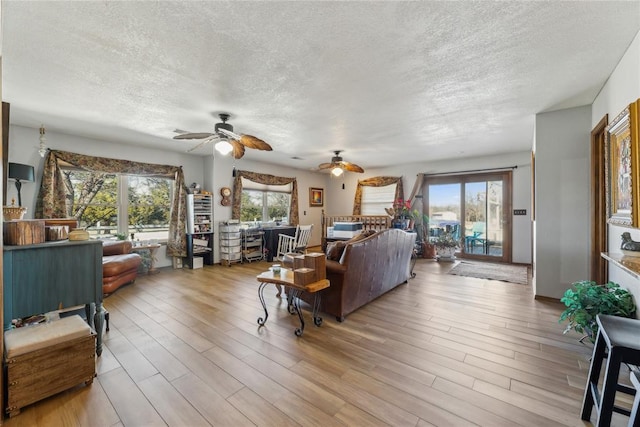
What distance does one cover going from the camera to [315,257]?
8.80 feet

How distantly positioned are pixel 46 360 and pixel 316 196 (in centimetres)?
722

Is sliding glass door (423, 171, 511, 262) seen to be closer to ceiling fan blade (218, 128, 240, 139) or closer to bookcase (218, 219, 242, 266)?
bookcase (218, 219, 242, 266)

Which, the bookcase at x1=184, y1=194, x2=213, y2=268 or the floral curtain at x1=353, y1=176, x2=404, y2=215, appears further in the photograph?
A: the floral curtain at x1=353, y1=176, x2=404, y2=215

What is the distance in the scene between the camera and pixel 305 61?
2248mm

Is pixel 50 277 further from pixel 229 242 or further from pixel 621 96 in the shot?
pixel 621 96

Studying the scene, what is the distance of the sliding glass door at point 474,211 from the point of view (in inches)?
242

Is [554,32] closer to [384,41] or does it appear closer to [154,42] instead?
[384,41]

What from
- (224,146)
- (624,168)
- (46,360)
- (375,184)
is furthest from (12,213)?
(375,184)

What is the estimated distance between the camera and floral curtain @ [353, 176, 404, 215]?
7.38 metres

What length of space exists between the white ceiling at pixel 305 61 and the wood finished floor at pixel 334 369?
2456 millimetres

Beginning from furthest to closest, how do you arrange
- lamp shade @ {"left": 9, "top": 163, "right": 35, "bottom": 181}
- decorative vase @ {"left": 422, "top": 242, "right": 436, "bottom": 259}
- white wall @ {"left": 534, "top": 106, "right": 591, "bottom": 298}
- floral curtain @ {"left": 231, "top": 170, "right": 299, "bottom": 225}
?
1. decorative vase @ {"left": 422, "top": 242, "right": 436, "bottom": 259}
2. floral curtain @ {"left": 231, "top": 170, "right": 299, "bottom": 225}
3. lamp shade @ {"left": 9, "top": 163, "right": 35, "bottom": 181}
4. white wall @ {"left": 534, "top": 106, "right": 591, "bottom": 298}

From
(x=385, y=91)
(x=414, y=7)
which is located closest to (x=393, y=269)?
(x=385, y=91)

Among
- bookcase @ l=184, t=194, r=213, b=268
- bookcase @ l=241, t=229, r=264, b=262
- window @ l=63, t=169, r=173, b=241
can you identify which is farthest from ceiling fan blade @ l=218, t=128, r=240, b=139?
bookcase @ l=241, t=229, r=264, b=262

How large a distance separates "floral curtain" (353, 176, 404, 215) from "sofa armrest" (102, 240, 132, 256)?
5684 mm
